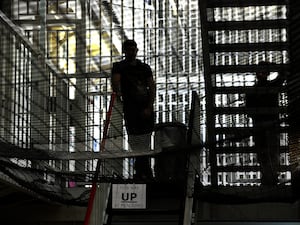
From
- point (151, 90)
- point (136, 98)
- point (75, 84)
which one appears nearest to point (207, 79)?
point (151, 90)

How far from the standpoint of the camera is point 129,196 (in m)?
5.36

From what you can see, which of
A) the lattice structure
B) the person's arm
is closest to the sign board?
the lattice structure

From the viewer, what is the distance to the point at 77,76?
298 inches

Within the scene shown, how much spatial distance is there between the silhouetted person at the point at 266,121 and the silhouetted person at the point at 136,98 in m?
0.81

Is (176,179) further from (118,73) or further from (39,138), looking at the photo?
(39,138)

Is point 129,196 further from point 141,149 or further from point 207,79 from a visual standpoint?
point 207,79

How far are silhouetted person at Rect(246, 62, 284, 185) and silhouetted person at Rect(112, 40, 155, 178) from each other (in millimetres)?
806

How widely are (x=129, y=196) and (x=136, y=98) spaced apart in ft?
2.95

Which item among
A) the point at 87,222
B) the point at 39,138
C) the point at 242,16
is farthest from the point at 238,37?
the point at 87,222

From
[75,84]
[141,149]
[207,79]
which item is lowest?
[141,149]

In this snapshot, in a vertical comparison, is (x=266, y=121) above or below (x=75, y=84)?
below

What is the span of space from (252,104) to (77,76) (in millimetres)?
2206

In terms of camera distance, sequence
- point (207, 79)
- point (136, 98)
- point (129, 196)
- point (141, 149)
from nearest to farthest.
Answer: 1. point (129, 196)
2. point (141, 149)
3. point (136, 98)
4. point (207, 79)

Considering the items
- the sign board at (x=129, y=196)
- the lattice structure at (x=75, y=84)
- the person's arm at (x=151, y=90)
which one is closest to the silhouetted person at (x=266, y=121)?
the person's arm at (x=151, y=90)
